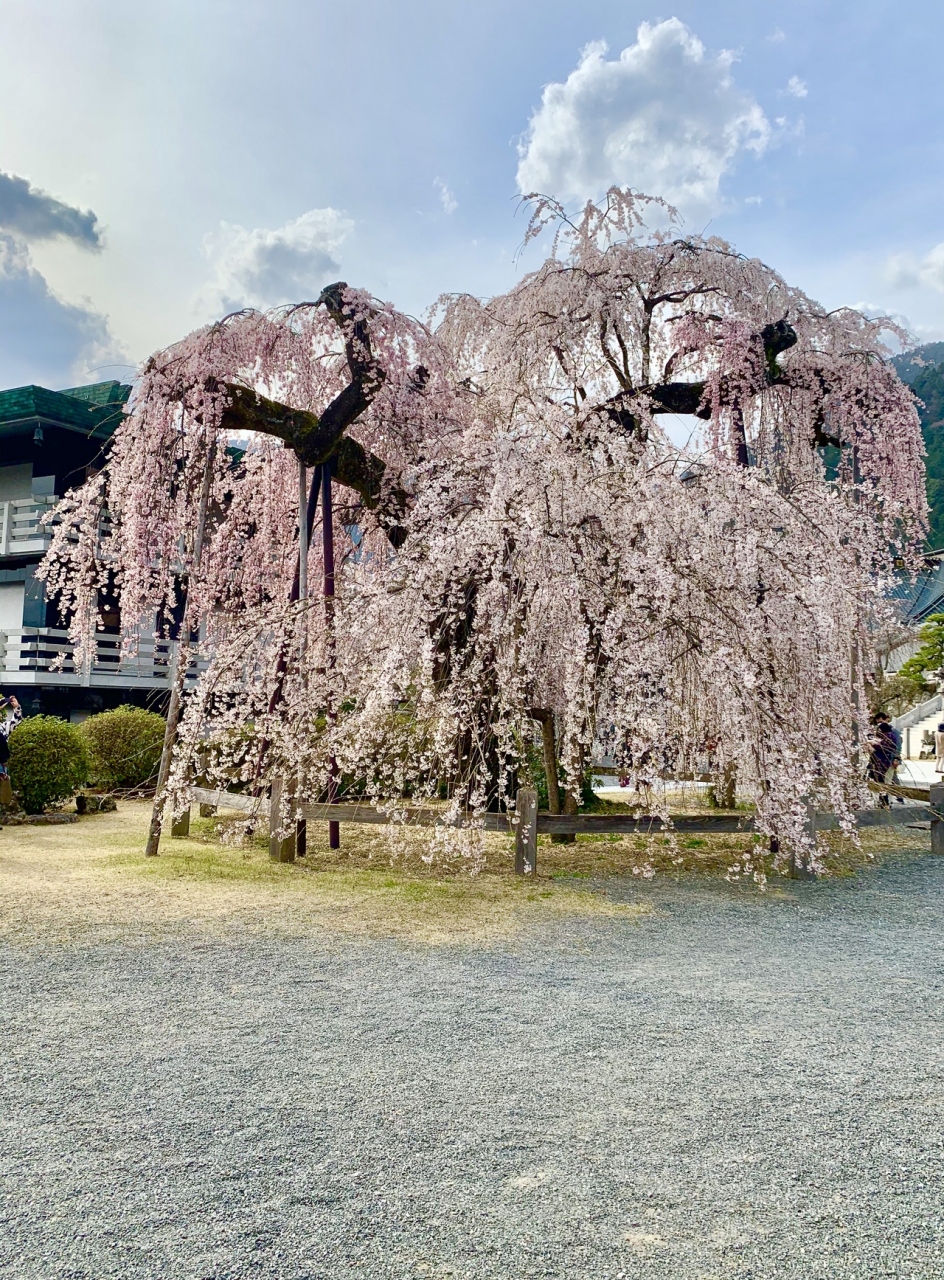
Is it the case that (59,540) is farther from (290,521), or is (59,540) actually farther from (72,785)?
(72,785)

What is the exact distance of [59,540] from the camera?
25.8ft

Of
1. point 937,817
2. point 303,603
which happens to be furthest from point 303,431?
point 937,817

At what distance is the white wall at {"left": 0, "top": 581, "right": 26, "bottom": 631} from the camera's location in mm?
16797

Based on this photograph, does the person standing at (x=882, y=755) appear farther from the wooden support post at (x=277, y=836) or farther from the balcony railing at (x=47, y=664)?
the balcony railing at (x=47, y=664)

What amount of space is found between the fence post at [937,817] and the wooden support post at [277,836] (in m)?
6.30

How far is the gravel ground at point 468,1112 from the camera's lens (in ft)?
7.48

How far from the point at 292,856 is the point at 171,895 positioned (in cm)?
144

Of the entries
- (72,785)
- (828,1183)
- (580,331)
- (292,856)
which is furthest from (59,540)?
(828,1183)

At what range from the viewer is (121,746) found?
12617mm

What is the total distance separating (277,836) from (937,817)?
647cm

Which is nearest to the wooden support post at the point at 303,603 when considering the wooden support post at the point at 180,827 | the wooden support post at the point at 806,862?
the wooden support post at the point at 180,827

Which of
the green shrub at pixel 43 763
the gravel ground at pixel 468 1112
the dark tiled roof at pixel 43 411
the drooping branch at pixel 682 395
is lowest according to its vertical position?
the gravel ground at pixel 468 1112

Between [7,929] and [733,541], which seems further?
[733,541]

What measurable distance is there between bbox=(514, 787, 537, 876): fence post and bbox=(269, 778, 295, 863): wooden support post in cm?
201
